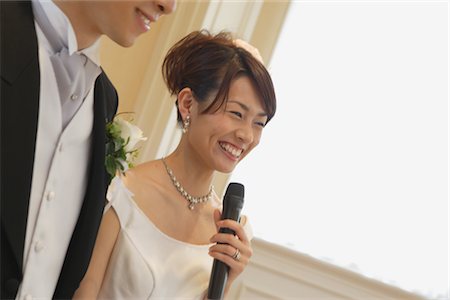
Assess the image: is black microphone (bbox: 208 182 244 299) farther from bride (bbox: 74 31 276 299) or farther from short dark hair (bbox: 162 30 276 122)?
short dark hair (bbox: 162 30 276 122)

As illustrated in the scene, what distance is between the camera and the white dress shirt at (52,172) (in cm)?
149

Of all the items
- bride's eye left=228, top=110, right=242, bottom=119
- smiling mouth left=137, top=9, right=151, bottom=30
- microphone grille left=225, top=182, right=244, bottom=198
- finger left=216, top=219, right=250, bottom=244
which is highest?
smiling mouth left=137, top=9, right=151, bottom=30

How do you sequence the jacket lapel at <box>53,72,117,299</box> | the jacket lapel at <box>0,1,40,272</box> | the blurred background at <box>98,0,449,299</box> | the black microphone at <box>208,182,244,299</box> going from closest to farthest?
1. the jacket lapel at <box>0,1,40,272</box>
2. the jacket lapel at <box>53,72,117,299</box>
3. the black microphone at <box>208,182,244,299</box>
4. the blurred background at <box>98,0,449,299</box>

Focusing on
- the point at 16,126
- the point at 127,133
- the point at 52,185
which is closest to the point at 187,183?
the point at 127,133

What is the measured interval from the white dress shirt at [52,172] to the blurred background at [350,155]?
1.91 meters

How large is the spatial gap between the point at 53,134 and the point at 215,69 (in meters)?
0.85

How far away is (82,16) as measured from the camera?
1.52 meters

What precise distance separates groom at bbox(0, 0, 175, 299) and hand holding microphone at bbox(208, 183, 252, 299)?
429mm

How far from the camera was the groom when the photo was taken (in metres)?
1.40

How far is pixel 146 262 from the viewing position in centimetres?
219

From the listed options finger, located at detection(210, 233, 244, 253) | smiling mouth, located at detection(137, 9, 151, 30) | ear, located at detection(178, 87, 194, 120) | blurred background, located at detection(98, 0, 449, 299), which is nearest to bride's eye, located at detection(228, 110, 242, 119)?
ear, located at detection(178, 87, 194, 120)

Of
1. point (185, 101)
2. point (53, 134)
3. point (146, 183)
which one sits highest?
point (53, 134)

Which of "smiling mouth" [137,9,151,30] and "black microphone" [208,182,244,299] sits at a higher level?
"smiling mouth" [137,9,151,30]

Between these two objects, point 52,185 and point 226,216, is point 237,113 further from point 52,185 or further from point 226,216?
point 52,185
